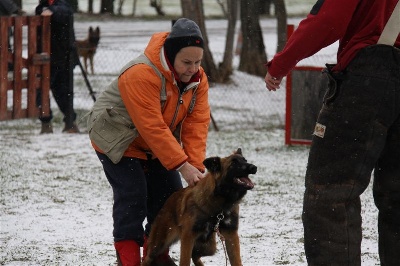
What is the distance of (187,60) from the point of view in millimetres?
4516

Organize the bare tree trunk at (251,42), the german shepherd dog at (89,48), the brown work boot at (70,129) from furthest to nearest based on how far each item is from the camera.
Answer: the bare tree trunk at (251,42) → the german shepherd dog at (89,48) → the brown work boot at (70,129)

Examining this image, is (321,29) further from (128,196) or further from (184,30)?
(128,196)

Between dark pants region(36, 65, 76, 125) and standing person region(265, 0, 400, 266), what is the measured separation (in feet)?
24.8

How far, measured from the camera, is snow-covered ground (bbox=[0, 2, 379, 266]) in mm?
5496

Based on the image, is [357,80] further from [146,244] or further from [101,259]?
[101,259]

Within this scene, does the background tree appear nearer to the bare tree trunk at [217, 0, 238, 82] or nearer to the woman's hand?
the bare tree trunk at [217, 0, 238, 82]

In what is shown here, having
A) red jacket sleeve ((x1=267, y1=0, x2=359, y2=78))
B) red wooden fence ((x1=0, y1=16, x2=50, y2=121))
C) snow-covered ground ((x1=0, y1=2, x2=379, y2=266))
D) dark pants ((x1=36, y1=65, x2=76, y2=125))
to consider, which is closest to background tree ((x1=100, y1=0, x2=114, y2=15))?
snow-covered ground ((x1=0, y1=2, x2=379, y2=266))

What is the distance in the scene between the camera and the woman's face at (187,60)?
4504 millimetres

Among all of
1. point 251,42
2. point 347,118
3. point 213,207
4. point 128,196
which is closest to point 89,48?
point 251,42

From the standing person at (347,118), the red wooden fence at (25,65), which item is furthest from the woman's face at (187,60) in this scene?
the red wooden fence at (25,65)

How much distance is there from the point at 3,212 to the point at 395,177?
12.3 ft

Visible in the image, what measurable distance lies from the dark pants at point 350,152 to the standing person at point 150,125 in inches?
38.6

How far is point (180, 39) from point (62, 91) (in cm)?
693

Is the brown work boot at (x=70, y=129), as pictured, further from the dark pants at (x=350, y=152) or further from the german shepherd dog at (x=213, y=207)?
the dark pants at (x=350, y=152)
